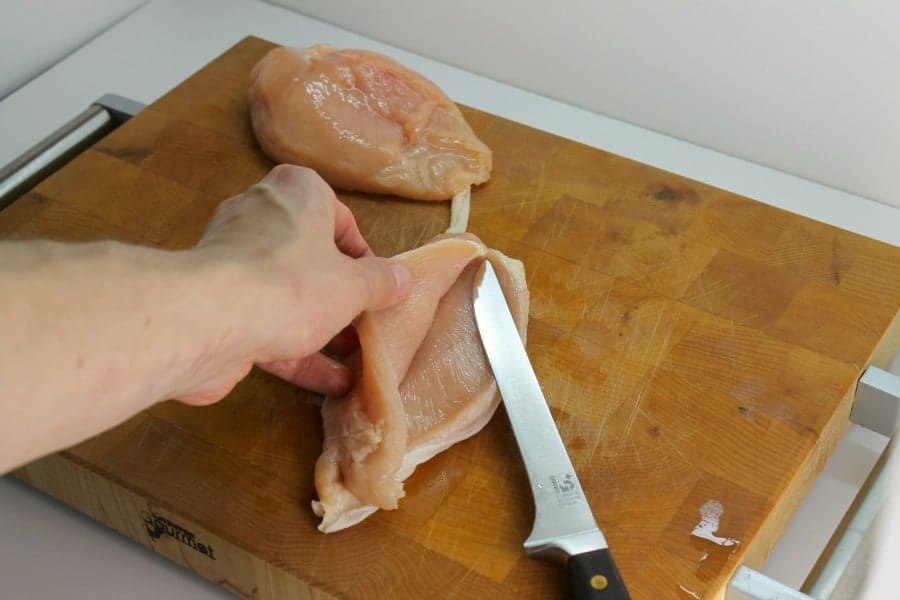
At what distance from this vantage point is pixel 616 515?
4.55 ft

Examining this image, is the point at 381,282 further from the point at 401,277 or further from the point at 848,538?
the point at 848,538

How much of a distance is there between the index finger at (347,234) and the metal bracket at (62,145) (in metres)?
0.78

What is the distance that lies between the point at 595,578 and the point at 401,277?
1.53 ft

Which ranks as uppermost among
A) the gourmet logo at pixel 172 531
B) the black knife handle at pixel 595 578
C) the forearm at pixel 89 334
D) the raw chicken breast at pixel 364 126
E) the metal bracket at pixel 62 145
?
the forearm at pixel 89 334

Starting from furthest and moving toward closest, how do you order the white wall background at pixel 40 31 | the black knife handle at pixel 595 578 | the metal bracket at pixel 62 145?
1. the white wall background at pixel 40 31
2. the metal bracket at pixel 62 145
3. the black knife handle at pixel 595 578

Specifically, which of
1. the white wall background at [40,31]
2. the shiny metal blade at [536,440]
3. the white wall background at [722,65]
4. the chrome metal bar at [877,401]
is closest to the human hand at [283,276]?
the shiny metal blade at [536,440]

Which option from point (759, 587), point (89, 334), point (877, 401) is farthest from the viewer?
point (877, 401)

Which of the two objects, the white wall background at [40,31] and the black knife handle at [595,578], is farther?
the white wall background at [40,31]

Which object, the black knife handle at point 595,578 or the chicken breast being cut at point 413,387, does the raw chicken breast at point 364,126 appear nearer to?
the chicken breast being cut at point 413,387

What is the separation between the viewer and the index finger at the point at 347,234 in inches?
56.1

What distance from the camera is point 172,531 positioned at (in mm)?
1447

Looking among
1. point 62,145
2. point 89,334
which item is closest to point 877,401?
point 89,334

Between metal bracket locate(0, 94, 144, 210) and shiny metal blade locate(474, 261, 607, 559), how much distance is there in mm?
886

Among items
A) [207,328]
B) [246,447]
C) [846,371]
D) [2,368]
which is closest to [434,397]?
[246,447]
